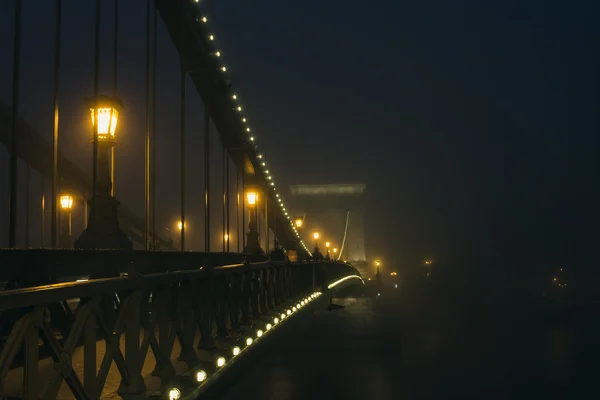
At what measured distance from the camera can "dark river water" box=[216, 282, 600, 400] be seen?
9.75 metres

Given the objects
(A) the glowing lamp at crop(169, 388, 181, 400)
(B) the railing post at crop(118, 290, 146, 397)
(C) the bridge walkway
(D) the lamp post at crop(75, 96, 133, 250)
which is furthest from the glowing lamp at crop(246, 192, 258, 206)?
(B) the railing post at crop(118, 290, 146, 397)

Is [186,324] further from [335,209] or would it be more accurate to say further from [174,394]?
[335,209]

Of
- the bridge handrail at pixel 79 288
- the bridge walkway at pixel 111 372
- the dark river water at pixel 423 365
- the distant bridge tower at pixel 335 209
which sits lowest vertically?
the dark river water at pixel 423 365

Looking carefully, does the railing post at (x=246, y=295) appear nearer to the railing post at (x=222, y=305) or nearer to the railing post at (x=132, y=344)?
the railing post at (x=222, y=305)

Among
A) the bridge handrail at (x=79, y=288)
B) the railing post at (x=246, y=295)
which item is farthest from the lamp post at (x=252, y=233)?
the bridge handrail at (x=79, y=288)

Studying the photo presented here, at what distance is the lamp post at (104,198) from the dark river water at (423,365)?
245 centimetres

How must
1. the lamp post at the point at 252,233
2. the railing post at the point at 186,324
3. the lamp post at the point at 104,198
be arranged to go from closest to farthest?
the railing post at the point at 186,324 → the lamp post at the point at 104,198 → the lamp post at the point at 252,233

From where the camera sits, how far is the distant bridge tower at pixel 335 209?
3632 inches

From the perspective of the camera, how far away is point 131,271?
5.23 metres

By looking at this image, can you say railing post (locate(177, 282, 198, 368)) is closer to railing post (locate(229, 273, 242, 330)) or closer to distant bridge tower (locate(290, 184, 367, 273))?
railing post (locate(229, 273, 242, 330))

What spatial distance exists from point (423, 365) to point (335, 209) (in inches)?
3167

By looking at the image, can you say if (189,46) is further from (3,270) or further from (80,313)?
(80,313)

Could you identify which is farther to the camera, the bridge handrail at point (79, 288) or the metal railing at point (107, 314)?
the metal railing at point (107, 314)

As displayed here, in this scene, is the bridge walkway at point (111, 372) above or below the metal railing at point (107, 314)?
below
